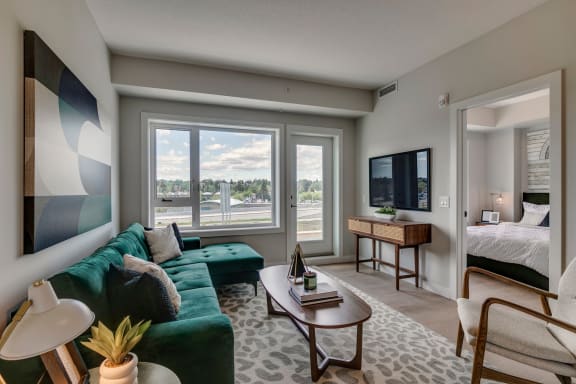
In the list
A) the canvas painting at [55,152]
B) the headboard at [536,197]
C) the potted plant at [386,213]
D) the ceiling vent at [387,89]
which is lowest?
the potted plant at [386,213]

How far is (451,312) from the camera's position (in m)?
2.82

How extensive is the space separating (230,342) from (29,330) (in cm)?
86

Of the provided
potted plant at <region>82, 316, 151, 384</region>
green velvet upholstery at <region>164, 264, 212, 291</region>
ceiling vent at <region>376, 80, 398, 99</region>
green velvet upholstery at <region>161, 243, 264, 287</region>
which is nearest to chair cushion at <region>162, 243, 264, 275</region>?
green velvet upholstery at <region>161, 243, 264, 287</region>

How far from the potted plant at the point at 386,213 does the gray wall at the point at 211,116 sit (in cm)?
85

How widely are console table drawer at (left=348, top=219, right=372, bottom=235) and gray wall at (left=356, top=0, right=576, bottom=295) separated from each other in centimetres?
45

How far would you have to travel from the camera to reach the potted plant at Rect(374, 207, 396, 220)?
386cm

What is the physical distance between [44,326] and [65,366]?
31 cm

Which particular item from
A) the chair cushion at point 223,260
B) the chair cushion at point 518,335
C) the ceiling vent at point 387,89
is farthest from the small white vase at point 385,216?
the chair cushion at point 518,335

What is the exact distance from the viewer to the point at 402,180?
3.83 m

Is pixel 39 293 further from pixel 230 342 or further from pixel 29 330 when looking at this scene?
pixel 230 342

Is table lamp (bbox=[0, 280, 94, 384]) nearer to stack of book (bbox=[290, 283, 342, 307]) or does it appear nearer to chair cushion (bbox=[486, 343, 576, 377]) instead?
stack of book (bbox=[290, 283, 342, 307])

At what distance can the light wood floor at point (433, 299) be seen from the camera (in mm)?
1992

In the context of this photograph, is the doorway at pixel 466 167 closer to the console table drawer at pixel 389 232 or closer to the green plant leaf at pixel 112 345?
the console table drawer at pixel 389 232

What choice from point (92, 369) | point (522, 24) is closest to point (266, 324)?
point (92, 369)
